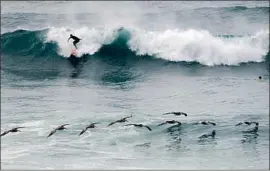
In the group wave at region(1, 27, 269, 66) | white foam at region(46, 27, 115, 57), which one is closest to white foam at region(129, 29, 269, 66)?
wave at region(1, 27, 269, 66)

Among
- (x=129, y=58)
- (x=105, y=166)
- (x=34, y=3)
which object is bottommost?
(x=105, y=166)

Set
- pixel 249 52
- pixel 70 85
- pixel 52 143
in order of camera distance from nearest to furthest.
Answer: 1. pixel 52 143
2. pixel 70 85
3. pixel 249 52

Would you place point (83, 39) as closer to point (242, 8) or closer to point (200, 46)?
point (200, 46)

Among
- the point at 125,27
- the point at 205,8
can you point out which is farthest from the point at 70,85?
the point at 205,8

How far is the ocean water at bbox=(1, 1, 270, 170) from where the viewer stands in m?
25.0

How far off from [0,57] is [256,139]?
1832 cm

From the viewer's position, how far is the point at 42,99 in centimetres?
3177

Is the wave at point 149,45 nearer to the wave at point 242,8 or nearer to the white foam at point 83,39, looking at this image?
the white foam at point 83,39

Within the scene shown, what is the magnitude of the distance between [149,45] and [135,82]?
5523 millimetres

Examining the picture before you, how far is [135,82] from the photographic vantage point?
115ft

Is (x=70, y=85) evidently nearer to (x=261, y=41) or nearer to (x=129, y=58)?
(x=129, y=58)

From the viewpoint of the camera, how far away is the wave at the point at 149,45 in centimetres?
3881

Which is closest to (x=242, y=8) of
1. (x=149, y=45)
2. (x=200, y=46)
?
(x=200, y=46)

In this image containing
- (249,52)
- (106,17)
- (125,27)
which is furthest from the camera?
(106,17)
